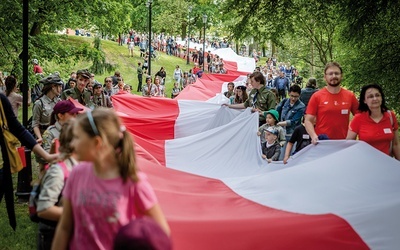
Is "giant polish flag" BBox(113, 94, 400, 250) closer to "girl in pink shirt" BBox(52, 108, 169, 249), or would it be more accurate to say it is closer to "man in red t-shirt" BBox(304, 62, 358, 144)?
"man in red t-shirt" BBox(304, 62, 358, 144)

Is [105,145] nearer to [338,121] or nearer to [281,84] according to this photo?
[338,121]

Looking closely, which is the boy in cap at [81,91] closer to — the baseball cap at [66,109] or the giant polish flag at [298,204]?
the giant polish flag at [298,204]

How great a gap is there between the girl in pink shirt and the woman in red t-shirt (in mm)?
3766

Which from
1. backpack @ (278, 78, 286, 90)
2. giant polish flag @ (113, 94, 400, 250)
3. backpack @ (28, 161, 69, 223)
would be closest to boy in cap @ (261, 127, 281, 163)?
giant polish flag @ (113, 94, 400, 250)

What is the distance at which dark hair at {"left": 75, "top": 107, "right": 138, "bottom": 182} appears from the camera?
9.50ft

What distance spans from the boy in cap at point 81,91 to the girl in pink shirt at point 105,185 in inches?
237

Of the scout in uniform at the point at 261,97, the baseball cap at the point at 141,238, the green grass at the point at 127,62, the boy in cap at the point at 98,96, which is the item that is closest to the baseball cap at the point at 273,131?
the scout in uniform at the point at 261,97

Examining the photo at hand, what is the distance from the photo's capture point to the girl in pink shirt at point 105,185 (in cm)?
290

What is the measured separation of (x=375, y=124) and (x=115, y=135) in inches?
155

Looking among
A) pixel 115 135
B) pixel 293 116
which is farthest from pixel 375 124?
pixel 115 135

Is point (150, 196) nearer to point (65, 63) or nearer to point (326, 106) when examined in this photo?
point (326, 106)

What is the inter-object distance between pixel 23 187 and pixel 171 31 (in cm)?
Answer: 4594

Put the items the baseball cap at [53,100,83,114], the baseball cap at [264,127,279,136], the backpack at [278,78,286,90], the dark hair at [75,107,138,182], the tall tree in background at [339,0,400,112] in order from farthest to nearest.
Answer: the backpack at [278,78,286,90], the tall tree in background at [339,0,400,112], the baseball cap at [264,127,279,136], the baseball cap at [53,100,83,114], the dark hair at [75,107,138,182]

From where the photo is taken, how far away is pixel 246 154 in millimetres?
8766
